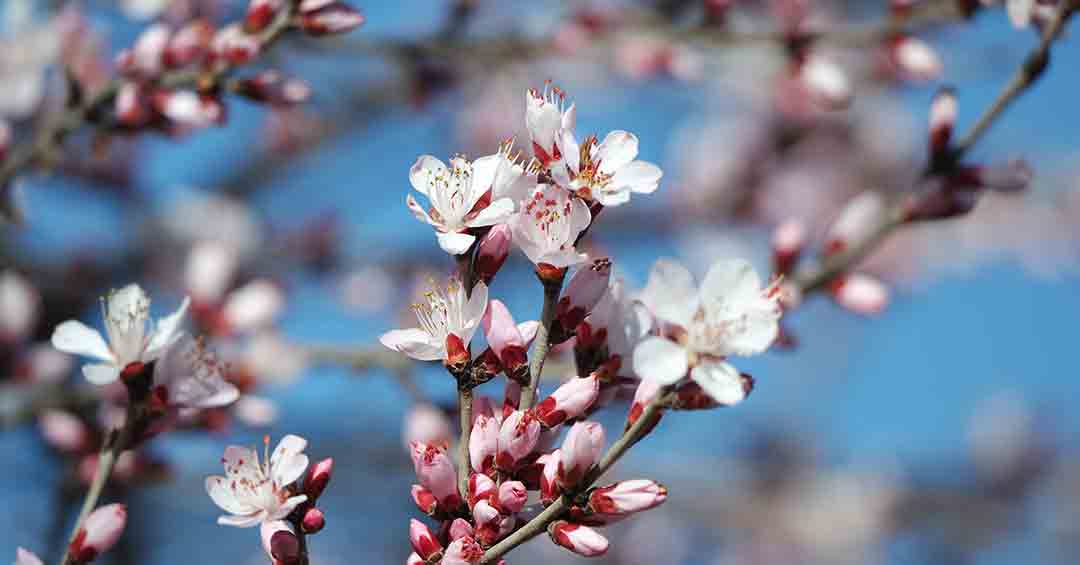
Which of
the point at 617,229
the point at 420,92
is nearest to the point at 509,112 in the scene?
the point at 617,229

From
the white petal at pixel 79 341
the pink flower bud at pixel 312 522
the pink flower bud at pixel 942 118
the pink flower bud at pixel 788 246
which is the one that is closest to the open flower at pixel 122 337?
the white petal at pixel 79 341

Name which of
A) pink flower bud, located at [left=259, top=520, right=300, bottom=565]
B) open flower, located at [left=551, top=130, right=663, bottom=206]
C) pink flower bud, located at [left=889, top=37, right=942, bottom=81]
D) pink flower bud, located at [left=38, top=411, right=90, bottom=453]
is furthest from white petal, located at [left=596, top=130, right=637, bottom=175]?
pink flower bud, located at [left=38, top=411, right=90, bottom=453]

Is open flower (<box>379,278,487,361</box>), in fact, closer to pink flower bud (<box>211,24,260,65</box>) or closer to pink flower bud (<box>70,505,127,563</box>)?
pink flower bud (<box>70,505,127,563</box>)

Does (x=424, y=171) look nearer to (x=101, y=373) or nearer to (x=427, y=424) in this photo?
(x=101, y=373)

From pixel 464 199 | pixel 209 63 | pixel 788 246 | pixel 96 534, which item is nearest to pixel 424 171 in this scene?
pixel 464 199

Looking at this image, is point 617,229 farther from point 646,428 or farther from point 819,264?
point 646,428

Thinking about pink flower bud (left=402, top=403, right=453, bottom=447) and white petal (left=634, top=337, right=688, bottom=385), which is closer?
white petal (left=634, top=337, right=688, bottom=385)
